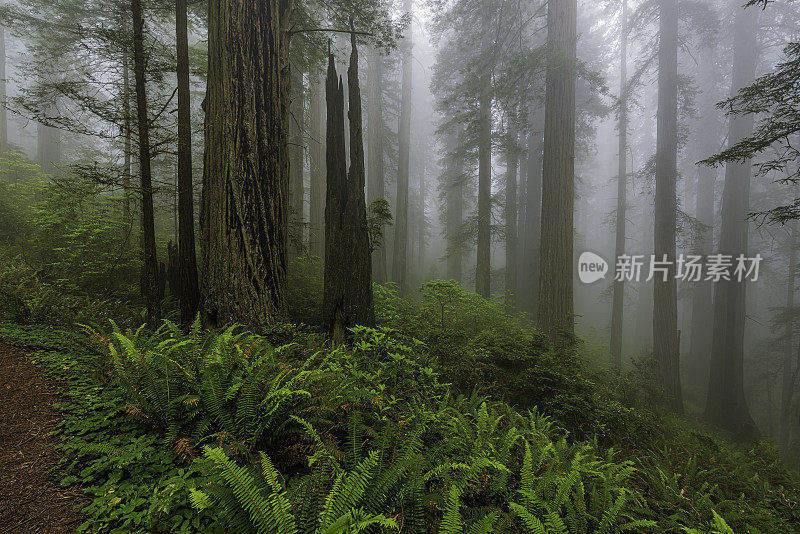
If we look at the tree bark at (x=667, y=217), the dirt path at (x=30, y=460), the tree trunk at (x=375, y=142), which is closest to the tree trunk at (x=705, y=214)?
the tree bark at (x=667, y=217)

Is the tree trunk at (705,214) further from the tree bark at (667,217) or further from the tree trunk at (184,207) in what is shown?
the tree trunk at (184,207)

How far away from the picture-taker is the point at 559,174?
24.3 ft

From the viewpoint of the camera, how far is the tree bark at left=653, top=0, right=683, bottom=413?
1016 cm

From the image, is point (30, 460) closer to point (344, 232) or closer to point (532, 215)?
point (344, 232)

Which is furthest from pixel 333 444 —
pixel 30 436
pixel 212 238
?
pixel 212 238

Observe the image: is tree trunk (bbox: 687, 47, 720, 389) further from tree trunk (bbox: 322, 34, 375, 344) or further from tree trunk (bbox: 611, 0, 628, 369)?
tree trunk (bbox: 322, 34, 375, 344)

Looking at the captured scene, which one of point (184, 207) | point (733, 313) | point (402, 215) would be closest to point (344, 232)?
point (184, 207)

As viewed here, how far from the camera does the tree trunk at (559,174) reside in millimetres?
7270

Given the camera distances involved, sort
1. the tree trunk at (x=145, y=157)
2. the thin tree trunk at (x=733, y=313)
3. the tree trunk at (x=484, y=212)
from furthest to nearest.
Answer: the tree trunk at (x=484, y=212), the thin tree trunk at (x=733, y=313), the tree trunk at (x=145, y=157)

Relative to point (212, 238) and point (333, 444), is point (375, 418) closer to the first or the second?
point (333, 444)

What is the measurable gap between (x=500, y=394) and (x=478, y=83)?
9.47 m

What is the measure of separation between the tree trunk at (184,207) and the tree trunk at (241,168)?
532mm

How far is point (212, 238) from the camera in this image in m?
4.21

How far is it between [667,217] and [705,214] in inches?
660
